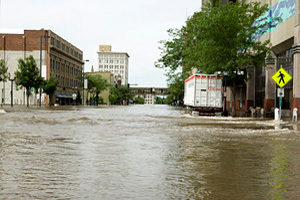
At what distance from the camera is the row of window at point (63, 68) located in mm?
106312

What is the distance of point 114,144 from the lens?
13961 millimetres

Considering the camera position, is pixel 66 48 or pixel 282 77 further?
pixel 66 48

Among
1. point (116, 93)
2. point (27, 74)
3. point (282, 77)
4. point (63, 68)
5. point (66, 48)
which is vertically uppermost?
point (66, 48)

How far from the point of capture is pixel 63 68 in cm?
11750

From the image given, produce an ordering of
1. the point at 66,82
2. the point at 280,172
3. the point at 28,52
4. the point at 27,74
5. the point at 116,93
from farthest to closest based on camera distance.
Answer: the point at 116,93, the point at 66,82, the point at 28,52, the point at 27,74, the point at 280,172

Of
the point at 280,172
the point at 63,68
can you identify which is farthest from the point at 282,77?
the point at 63,68

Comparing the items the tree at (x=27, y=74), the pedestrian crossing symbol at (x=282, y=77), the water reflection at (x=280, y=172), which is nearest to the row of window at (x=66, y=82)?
the tree at (x=27, y=74)

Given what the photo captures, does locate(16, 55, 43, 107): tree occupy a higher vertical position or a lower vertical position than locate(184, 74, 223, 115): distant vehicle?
higher

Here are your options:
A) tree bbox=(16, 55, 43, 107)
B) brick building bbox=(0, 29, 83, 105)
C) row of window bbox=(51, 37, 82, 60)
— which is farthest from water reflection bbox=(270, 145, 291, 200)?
row of window bbox=(51, 37, 82, 60)

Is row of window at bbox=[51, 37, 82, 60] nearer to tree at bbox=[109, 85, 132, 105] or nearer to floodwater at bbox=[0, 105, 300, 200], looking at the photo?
tree at bbox=[109, 85, 132, 105]

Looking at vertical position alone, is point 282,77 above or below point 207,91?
above

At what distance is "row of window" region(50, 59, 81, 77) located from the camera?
106 meters

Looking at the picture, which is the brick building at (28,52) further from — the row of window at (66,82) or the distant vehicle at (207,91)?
Result: the distant vehicle at (207,91)

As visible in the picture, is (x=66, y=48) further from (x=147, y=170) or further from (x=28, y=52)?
(x=147, y=170)
